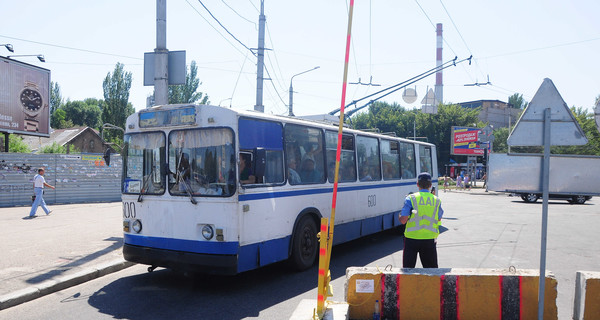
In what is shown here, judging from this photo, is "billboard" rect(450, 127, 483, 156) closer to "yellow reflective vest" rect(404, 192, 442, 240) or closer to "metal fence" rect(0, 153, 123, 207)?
"metal fence" rect(0, 153, 123, 207)

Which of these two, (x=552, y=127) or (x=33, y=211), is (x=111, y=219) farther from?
(x=552, y=127)

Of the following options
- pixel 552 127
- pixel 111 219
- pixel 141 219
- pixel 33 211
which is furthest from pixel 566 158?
pixel 33 211

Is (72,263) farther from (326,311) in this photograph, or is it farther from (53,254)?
(326,311)

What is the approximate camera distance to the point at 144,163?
7441 millimetres

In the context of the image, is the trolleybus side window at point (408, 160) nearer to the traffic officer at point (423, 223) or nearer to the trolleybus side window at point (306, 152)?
the trolleybus side window at point (306, 152)

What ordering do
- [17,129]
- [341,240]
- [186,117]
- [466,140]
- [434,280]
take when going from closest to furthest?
[434,280]
[186,117]
[341,240]
[17,129]
[466,140]

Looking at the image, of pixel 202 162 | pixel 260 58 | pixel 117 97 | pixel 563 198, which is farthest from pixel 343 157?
pixel 117 97

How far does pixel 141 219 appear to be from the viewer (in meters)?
7.29

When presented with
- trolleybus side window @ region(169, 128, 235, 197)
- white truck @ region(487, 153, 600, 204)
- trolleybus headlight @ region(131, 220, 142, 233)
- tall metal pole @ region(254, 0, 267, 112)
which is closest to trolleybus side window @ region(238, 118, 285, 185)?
trolleybus side window @ region(169, 128, 235, 197)

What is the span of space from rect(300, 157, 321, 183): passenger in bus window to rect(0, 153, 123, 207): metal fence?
16.1 m

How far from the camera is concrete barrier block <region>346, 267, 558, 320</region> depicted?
17.9ft

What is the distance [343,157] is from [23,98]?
70.5 feet

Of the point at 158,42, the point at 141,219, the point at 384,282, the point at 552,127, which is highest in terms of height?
the point at 158,42

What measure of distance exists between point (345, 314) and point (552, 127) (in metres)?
3.03
